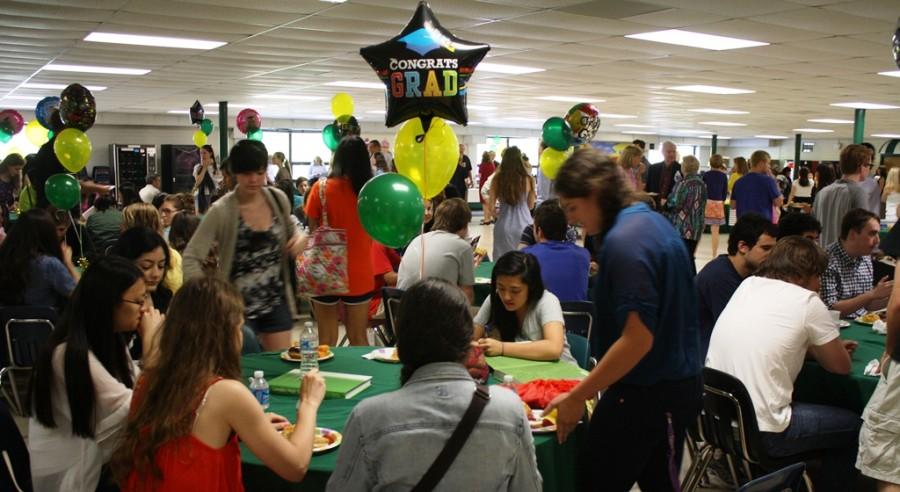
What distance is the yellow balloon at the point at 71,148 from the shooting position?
6965 mm

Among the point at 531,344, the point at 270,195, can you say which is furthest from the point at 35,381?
the point at 531,344

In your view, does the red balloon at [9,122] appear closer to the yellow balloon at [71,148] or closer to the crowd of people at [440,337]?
the yellow balloon at [71,148]

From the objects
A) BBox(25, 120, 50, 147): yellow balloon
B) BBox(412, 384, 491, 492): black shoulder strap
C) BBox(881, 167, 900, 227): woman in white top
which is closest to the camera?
BBox(412, 384, 491, 492): black shoulder strap

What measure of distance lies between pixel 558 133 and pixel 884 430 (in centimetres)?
496

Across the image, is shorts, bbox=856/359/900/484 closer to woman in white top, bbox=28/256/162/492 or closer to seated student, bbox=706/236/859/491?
seated student, bbox=706/236/859/491

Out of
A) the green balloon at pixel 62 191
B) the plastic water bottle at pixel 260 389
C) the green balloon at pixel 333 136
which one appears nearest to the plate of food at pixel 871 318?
the plastic water bottle at pixel 260 389

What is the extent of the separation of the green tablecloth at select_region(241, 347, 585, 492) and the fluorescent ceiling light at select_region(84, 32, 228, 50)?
4762 millimetres

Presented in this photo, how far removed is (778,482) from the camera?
171 centimetres

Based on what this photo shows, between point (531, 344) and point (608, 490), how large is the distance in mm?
886

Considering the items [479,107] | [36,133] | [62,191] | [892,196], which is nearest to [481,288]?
[62,191]

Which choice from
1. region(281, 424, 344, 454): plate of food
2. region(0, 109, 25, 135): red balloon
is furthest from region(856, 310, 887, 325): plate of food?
A: region(0, 109, 25, 135): red balloon

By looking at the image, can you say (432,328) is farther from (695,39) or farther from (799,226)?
(695,39)

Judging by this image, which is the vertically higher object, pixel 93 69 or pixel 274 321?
pixel 93 69

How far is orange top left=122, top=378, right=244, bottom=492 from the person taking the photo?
1.84 metres
